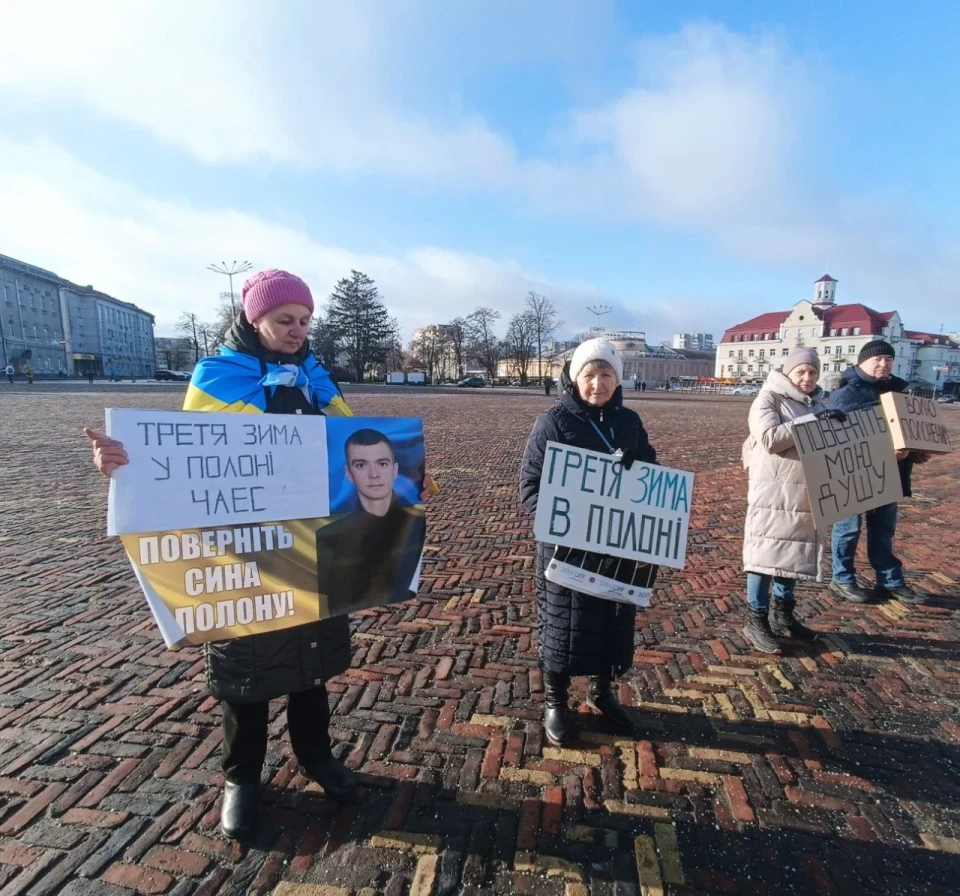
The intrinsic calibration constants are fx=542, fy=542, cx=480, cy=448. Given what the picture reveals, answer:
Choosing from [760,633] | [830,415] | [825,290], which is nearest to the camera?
[830,415]

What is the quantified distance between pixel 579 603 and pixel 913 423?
3.10m

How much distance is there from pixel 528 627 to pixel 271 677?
214 centimetres

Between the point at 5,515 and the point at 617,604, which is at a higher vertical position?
the point at 617,604

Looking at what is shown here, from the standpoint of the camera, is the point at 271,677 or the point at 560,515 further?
the point at 560,515

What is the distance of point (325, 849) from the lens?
206cm

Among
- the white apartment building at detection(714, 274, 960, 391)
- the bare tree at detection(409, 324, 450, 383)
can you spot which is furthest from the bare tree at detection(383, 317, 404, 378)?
the white apartment building at detection(714, 274, 960, 391)

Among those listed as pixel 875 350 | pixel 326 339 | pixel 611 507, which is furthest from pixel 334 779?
pixel 326 339

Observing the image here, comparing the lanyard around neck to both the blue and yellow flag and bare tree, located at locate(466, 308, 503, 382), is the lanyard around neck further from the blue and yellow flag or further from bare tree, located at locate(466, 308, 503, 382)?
bare tree, located at locate(466, 308, 503, 382)

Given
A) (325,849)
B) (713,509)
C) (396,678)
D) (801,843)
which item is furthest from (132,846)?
(713,509)

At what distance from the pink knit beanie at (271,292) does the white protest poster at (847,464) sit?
9.17 feet

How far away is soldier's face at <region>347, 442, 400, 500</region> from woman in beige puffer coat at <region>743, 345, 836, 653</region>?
2182mm

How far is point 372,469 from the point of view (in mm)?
2305

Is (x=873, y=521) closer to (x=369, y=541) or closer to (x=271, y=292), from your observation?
(x=369, y=541)

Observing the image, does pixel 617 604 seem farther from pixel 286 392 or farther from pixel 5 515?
pixel 5 515
